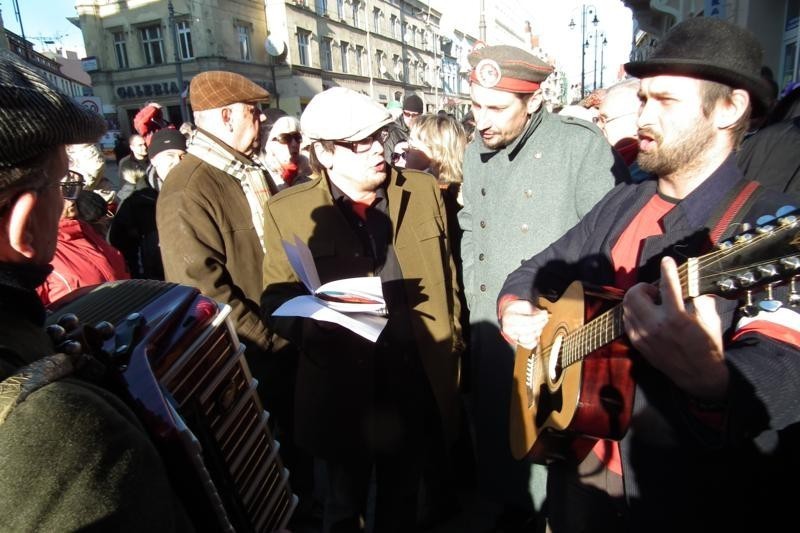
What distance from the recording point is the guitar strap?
1.38 metres

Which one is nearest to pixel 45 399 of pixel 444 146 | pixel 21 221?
pixel 21 221

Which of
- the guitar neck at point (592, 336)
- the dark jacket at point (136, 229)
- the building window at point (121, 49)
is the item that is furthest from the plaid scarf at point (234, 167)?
the building window at point (121, 49)

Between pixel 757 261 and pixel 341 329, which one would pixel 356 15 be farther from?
pixel 757 261

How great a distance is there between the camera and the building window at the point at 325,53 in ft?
105

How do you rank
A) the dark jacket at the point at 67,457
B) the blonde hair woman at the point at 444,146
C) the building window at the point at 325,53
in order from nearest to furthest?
the dark jacket at the point at 67,457, the blonde hair woman at the point at 444,146, the building window at the point at 325,53

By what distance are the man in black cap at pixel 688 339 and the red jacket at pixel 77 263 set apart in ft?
7.28

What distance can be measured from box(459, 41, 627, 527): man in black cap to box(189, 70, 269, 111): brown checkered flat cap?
1358 mm

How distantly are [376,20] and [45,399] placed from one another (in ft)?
141

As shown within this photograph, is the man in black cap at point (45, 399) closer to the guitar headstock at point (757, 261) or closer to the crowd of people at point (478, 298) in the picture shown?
the crowd of people at point (478, 298)

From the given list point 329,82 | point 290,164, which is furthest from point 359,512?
point 329,82

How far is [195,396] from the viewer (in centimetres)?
117

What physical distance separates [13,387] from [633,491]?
1704mm

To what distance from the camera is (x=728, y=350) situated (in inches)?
47.5

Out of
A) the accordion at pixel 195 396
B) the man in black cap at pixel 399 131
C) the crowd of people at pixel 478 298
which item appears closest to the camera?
the crowd of people at pixel 478 298
